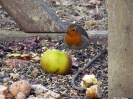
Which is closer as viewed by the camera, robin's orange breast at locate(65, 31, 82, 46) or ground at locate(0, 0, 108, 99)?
ground at locate(0, 0, 108, 99)

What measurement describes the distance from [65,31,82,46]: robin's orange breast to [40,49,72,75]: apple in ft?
4.37

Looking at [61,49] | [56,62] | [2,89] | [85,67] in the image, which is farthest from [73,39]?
[2,89]

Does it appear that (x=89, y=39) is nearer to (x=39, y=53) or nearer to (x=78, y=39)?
(x=78, y=39)

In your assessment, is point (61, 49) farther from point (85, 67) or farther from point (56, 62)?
point (56, 62)

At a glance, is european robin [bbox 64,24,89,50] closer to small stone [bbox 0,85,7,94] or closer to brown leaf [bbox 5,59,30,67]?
brown leaf [bbox 5,59,30,67]

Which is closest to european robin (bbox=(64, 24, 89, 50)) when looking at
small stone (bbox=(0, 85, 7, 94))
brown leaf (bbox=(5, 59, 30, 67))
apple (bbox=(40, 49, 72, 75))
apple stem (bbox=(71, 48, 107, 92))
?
apple stem (bbox=(71, 48, 107, 92))

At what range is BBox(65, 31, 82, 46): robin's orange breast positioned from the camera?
219 inches

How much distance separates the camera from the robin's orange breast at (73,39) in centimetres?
555

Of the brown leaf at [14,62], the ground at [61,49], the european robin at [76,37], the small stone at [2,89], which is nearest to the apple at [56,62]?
the ground at [61,49]

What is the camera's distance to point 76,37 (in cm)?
589

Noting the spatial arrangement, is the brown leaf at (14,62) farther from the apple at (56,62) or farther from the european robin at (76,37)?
the european robin at (76,37)

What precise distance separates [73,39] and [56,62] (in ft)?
5.61

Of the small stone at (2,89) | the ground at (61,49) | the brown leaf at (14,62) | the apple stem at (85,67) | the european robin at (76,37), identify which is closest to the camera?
the small stone at (2,89)

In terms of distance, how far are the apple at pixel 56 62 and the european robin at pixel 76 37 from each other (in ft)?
3.80
